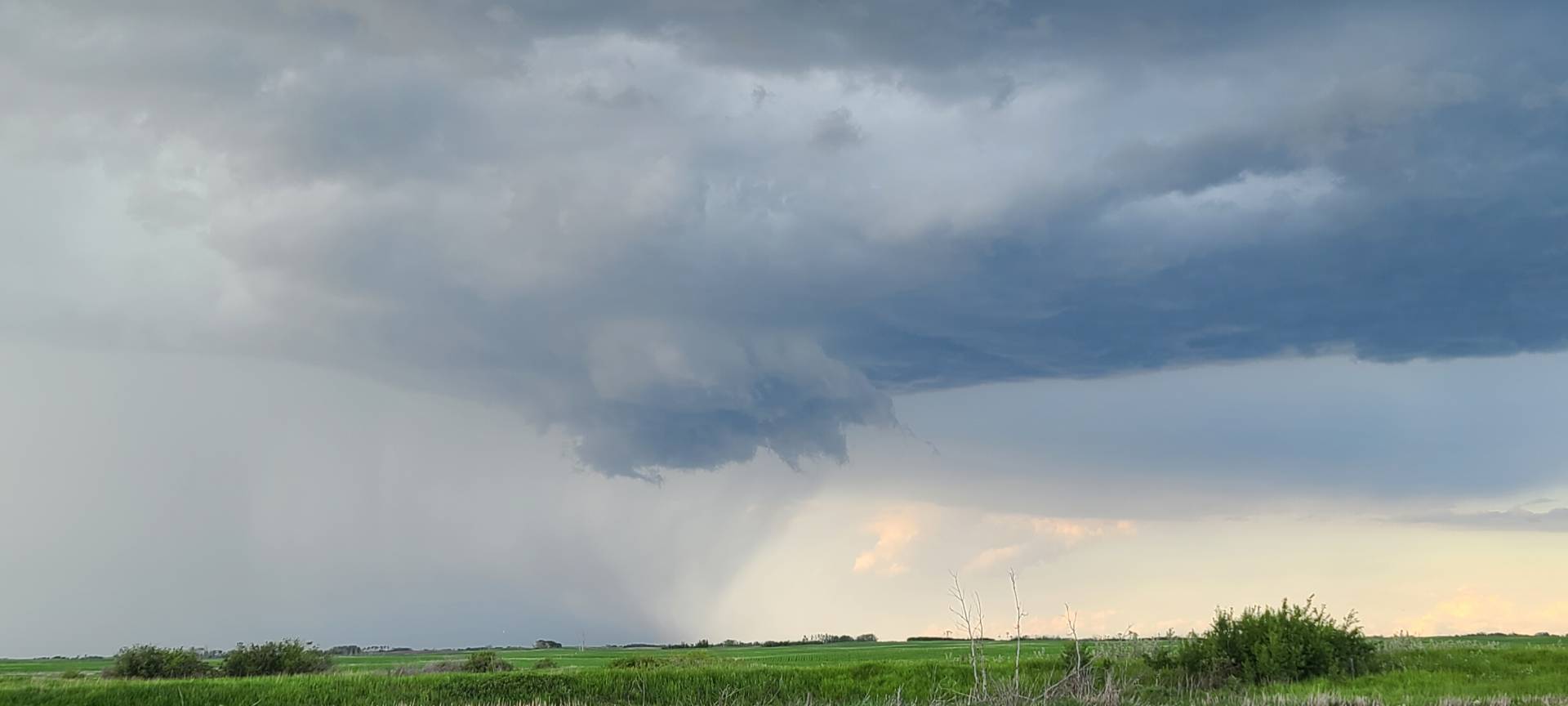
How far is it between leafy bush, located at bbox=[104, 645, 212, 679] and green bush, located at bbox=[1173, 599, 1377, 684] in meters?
43.8

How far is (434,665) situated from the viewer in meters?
57.6

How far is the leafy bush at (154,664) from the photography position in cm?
5200

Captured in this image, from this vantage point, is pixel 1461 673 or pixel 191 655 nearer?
pixel 1461 673

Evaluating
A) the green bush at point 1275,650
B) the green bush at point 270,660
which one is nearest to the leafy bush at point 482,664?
the green bush at point 270,660

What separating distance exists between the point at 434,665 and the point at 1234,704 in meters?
42.9

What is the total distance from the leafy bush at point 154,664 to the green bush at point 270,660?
4.03 ft

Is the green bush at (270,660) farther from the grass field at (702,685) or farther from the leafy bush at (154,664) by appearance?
the grass field at (702,685)

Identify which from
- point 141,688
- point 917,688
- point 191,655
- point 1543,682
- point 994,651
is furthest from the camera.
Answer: point 994,651

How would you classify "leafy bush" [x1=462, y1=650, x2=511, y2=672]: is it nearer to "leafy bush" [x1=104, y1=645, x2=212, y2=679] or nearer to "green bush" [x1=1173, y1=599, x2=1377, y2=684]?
"leafy bush" [x1=104, y1=645, x2=212, y2=679]

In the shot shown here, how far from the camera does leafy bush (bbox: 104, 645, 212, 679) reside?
5200 centimetres

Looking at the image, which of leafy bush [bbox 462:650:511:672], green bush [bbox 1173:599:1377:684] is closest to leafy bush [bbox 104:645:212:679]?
leafy bush [bbox 462:650:511:672]

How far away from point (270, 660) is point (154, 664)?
496cm

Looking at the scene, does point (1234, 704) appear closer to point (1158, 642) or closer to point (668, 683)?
point (1158, 642)

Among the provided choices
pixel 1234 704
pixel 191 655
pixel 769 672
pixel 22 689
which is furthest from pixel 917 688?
pixel 191 655
